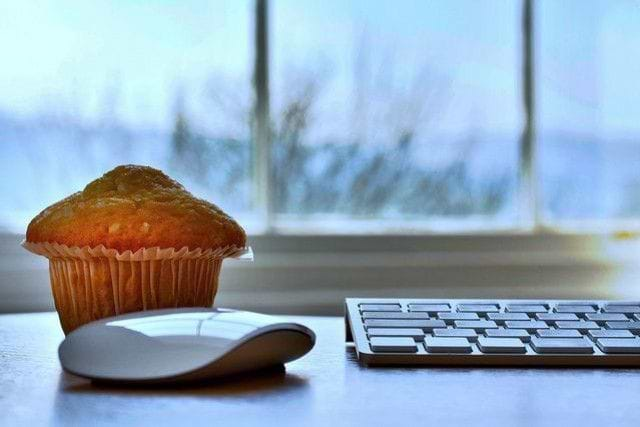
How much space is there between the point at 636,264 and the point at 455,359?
8.67 feet

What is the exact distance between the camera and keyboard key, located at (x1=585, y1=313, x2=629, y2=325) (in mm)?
794

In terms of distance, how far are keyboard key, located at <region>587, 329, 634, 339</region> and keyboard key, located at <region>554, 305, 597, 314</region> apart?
0.07 m

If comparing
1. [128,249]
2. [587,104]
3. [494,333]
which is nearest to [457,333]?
[494,333]

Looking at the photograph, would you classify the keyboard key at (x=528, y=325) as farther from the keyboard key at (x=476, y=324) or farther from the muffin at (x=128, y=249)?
the muffin at (x=128, y=249)

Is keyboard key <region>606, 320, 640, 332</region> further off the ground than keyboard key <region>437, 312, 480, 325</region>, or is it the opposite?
keyboard key <region>437, 312, 480, 325</region>

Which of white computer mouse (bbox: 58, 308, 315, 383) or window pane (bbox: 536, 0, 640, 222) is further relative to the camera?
window pane (bbox: 536, 0, 640, 222)

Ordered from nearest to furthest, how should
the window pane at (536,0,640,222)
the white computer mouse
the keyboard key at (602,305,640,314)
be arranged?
Answer: the white computer mouse, the keyboard key at (602,305,640,314), the window pane at (536,0,640,222)

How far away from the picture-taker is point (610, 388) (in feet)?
2.06

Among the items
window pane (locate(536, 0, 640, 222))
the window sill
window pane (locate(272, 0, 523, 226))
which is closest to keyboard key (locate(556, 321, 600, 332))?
the window sill

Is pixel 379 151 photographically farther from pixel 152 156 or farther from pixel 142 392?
pixel 142 392

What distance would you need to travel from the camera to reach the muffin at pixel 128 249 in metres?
0.79

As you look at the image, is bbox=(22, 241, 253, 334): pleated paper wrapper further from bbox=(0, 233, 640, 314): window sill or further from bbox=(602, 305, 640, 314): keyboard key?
bbox=(0, 233, 640, 314): window sill

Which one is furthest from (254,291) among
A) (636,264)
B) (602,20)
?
(602,20)

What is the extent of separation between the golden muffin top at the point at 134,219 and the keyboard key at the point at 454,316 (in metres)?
0.19
